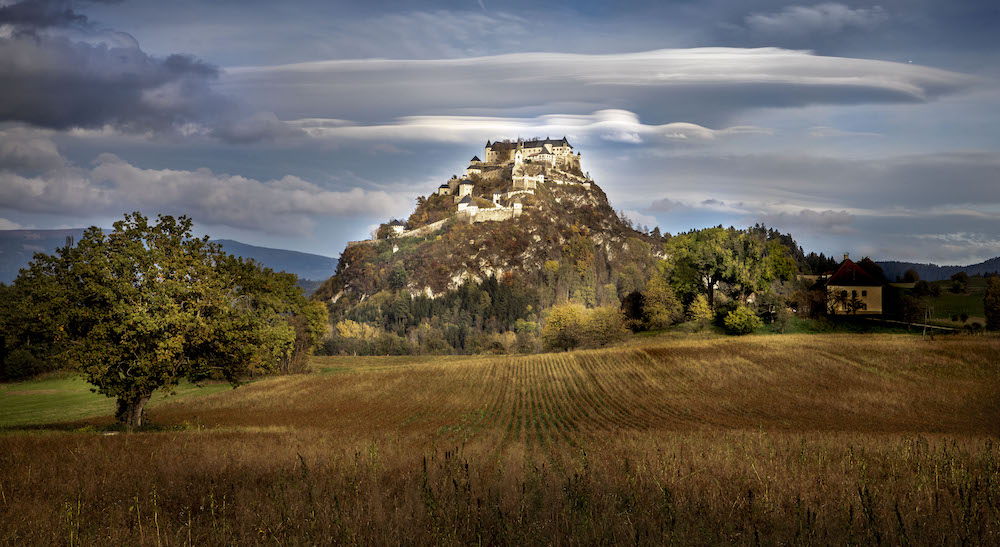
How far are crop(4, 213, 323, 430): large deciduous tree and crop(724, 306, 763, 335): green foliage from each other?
5506 centimetres

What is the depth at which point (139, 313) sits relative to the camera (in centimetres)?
2247

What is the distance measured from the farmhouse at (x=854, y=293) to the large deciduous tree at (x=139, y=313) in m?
72.2

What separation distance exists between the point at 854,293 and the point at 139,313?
78897mm

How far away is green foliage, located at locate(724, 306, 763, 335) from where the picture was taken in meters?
65.1

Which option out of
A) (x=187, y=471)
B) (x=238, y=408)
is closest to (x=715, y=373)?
(x=238, y=408)

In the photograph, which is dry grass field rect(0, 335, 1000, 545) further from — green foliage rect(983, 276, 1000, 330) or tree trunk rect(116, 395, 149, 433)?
green foliage rect(983, 276, 1000, 330)

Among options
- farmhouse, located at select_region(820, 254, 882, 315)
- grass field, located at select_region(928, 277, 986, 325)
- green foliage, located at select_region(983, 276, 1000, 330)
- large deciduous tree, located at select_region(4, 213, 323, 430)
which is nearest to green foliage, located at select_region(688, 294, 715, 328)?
farmhouse, located at select_region(820, 254, 882, 315)

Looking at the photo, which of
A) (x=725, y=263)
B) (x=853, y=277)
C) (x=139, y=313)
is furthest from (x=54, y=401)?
(x=853, y=277)

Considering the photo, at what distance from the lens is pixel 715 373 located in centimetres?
4494

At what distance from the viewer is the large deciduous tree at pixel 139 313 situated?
22.7 m

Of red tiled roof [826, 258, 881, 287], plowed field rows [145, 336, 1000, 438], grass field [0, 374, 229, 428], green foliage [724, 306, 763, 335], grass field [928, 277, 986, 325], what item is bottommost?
grass field [0, 374, 229, 428]

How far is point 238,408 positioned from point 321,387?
10.6 meters

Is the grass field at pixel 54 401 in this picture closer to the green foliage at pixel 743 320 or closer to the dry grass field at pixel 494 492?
the dry grass field at pixel 494 492

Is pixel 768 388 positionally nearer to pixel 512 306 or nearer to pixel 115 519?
pixel 115 519
